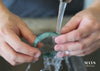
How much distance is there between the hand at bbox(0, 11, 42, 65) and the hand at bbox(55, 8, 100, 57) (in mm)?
58

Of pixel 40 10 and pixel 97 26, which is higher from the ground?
pixel 40 10

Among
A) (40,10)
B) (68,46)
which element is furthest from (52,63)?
(40,10)

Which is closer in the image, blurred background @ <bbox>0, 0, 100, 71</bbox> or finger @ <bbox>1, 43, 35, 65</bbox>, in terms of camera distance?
finger @ <bbox>1, 43, 35, 65</bbox>

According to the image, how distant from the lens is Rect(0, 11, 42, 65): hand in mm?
354

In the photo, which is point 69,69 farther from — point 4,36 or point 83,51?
point 4,36

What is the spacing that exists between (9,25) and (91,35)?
19 cm

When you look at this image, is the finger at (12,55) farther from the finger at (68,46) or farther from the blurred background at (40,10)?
the blurred background at (40,10)

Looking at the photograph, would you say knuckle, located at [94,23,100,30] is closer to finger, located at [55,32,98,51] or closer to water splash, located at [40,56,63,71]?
finger, located at [55,32,98,51]

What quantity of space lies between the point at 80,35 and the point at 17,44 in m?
0.13

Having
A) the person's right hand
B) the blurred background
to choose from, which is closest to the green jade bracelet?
the person's right hand

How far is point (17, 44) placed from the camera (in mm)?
351

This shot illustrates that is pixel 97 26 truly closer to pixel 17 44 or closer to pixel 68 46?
pixel 68 46

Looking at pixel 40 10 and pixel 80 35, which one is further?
pixel 40 10

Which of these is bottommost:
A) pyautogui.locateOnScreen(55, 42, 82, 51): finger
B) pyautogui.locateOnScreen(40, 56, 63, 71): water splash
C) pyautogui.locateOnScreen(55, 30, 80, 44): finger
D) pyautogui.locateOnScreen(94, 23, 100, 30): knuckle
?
pyautogui.locateOnScreen(40, 56, 63, 71): water splash
